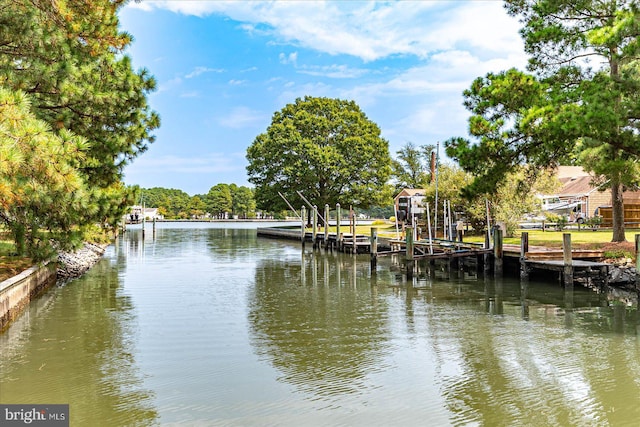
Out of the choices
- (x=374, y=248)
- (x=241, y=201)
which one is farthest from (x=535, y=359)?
(x=241, y=201)

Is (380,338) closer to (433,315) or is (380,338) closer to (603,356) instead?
(433,315)

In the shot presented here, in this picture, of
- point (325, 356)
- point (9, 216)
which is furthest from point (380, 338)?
point (9, 216)

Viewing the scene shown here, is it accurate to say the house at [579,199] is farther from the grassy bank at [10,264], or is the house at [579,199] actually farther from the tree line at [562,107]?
the grassy bank at [10,264]

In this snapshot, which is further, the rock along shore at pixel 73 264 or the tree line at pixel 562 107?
the rock along shore at pixel 73 264

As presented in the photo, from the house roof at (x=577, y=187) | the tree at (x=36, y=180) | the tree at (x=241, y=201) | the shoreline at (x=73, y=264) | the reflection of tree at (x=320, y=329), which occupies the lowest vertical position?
the reflection of tree at (x=320, y=329)

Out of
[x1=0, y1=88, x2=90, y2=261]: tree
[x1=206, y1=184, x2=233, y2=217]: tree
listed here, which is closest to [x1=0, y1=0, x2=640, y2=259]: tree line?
[x1=0, y1=88, x2=90, y2=261]: tree

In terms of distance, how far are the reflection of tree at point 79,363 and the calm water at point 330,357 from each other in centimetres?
3

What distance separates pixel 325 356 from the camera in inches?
355

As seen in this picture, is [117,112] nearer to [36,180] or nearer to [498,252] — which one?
[36,180]

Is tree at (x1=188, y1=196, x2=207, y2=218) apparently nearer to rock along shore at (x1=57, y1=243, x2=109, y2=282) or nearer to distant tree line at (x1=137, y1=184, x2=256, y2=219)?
distant tree line at (x1=137, y1=184, x2=256, y2=219)

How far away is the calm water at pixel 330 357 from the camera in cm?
662

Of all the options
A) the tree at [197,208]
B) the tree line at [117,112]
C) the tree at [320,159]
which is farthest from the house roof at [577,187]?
the tree at [197,208]

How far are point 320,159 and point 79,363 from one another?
41.2m

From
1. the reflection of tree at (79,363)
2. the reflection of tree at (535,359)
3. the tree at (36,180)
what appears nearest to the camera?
the reflection of tree at (535,359)
